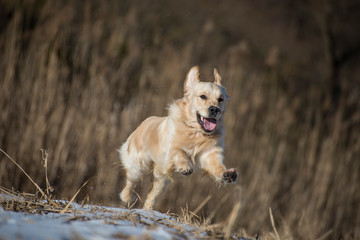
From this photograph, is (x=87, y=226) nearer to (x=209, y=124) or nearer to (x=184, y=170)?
(x=184, y=170)

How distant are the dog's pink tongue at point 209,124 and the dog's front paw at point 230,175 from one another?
20.9 inches

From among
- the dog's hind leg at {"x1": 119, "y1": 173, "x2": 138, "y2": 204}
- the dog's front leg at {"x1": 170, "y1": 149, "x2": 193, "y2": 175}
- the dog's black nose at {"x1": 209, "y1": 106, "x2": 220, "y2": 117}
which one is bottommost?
the dog's hind leg at {"x1": 119, "y1": 173, "x2": 138, "y2": 204}

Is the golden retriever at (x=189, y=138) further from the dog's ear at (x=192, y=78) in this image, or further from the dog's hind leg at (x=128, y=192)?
the dog's hind leg at (x=128, y=192)

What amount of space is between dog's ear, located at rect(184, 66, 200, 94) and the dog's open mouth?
14.4 inches

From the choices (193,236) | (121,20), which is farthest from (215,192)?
(193,236)

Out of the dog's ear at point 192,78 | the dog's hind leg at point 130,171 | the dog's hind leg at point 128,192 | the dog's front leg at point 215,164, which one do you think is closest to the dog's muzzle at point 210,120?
the dog's front leg at point 215,164

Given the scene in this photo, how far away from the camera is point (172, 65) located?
559cm

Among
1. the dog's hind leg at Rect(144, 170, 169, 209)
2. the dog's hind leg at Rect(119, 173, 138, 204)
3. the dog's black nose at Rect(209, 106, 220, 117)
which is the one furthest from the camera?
the dog's hind leg at Rect(119, 173, 138, 204)

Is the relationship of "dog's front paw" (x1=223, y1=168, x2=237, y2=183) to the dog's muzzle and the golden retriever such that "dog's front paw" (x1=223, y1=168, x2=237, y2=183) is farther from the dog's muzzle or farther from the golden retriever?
the dog's muzzle

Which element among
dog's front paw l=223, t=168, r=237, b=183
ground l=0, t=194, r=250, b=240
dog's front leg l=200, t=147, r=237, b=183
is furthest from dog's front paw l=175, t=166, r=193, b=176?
ground l=0, t=194, r=250, b=240

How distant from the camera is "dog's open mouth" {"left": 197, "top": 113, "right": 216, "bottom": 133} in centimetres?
313

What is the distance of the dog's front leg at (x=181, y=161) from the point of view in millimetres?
2910

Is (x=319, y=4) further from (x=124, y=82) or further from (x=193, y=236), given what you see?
(x=193, y=236)

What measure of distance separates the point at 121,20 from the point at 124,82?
1232 millimetres
